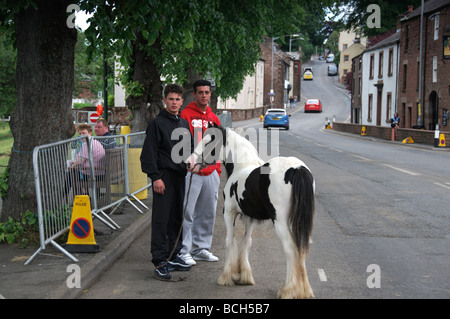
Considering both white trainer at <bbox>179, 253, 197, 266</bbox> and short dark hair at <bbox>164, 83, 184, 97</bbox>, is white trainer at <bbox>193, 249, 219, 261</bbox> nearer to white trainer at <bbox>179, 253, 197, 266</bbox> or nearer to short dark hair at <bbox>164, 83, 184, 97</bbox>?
white trainer at <bbox>179, 253, 197, 266</bbox>

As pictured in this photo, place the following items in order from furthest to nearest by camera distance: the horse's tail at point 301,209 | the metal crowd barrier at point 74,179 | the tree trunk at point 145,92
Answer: the tree trunk at point 145,92 < the metal crowd barrier at point 74,179 < the horse's tail at point 301,209

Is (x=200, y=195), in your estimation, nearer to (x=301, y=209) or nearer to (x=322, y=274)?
(x=322, y=274)

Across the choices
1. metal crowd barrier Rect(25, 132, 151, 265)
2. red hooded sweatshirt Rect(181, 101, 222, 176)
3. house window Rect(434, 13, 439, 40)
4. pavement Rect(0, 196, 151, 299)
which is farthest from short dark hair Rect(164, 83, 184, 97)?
house window Rect(434, 13, 439, 40)

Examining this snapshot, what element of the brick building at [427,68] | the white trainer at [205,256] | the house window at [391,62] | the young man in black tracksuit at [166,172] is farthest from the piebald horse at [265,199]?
the house window at [391,62]

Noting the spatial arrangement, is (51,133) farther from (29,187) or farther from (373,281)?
(373,281)

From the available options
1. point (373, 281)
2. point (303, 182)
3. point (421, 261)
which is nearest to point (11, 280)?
point (303, 182)

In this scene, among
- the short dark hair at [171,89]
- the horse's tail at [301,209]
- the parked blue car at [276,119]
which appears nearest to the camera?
the horse's tail at [301,209]

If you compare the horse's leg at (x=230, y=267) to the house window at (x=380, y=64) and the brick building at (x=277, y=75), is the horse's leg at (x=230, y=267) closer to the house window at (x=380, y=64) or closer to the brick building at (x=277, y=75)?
the house window at (x=380, y=64)

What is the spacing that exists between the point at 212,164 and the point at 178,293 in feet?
5.14

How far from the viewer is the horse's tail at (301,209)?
515 centimetres

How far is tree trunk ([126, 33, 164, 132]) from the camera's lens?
17.8 m

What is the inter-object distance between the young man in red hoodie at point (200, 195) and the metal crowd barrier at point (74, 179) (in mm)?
1418

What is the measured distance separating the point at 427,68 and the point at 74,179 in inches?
1484

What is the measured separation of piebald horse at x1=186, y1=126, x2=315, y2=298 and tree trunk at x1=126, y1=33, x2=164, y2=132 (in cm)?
1199
